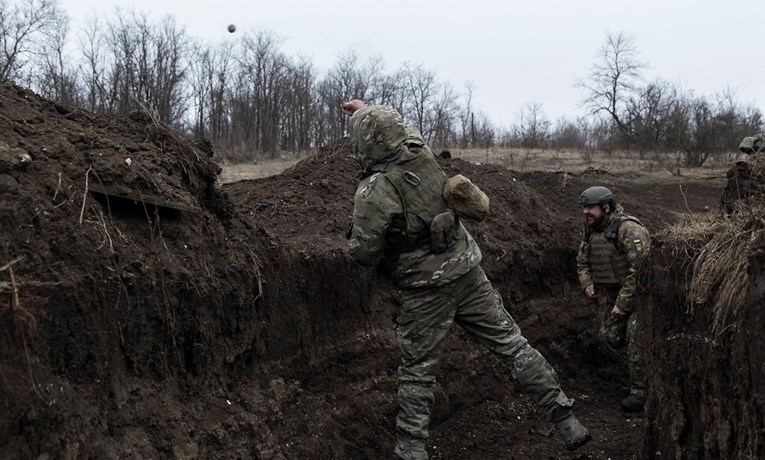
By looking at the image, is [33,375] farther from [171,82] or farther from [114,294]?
[171,82]

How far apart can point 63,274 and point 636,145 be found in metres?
30.7

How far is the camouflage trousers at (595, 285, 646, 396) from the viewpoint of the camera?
6168 mm

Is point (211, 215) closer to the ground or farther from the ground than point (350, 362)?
farther from the ground

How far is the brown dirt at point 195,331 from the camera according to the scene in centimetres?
335

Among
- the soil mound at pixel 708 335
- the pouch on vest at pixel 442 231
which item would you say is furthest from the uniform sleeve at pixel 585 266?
the pouch on vest at pixel 442 231

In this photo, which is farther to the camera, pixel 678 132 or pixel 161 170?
pixel 678 132

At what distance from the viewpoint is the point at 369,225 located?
4.42 m

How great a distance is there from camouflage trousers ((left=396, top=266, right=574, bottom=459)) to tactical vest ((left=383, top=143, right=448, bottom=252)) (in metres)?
0.38

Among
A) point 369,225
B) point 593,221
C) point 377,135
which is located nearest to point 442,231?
point 369,225

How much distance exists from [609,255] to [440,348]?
270 centimetres

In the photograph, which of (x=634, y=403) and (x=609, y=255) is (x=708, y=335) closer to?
(x=634, y=403)

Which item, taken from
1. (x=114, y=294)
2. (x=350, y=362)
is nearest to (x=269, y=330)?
(x=350, y=362)

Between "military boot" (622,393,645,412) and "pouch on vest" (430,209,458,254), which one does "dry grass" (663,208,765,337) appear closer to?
"pouch on vest" (430,209,458,254)

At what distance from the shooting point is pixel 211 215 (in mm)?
5008
